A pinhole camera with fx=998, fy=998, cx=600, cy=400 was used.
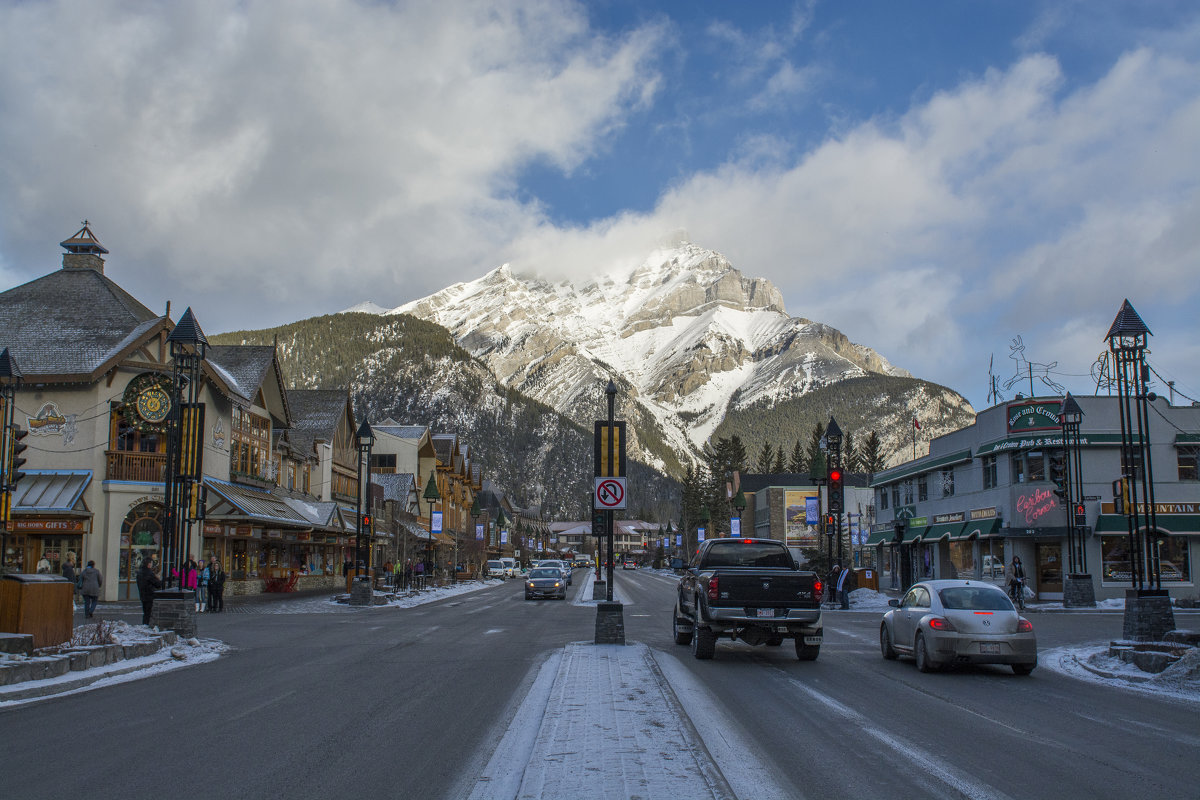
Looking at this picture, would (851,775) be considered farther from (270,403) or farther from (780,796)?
(270,403)

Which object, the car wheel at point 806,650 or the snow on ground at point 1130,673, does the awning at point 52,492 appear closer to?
the car wheel at point 806,650

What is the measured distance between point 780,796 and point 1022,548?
3988 cm

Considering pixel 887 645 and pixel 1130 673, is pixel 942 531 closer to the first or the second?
pixel 887 645

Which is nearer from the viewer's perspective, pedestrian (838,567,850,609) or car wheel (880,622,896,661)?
car wheel (880,622,896,661)

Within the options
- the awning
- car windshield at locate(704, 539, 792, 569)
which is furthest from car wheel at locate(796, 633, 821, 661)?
the awning

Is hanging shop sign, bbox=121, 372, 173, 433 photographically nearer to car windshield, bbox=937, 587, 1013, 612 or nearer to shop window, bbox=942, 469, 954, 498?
car windshield, bbox=937, 587, 1013, 612

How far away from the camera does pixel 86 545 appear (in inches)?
1382

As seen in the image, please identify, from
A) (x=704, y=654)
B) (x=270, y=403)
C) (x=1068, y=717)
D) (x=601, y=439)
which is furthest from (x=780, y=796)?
(x=270, y=403)

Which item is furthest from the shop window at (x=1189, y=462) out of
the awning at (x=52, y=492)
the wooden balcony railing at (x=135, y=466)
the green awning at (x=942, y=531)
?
the awning at (x=52, y=492)

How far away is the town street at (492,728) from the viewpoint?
7.80m

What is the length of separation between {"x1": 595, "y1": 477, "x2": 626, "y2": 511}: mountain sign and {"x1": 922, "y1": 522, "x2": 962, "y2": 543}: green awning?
33.1 m

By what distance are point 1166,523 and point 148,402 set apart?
134 ft

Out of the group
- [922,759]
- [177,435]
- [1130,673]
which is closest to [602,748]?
[922,759]

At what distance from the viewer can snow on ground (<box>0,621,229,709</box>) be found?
12.4m
